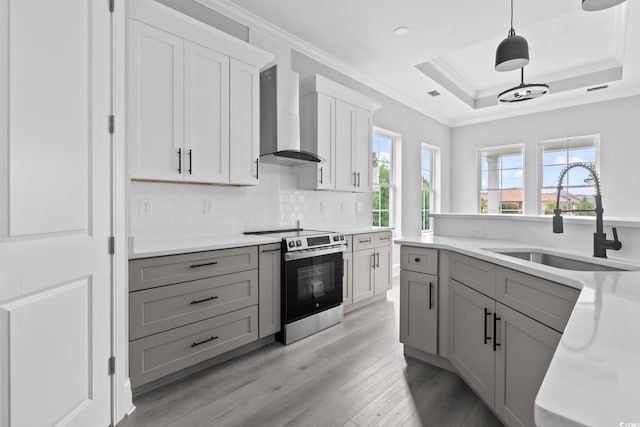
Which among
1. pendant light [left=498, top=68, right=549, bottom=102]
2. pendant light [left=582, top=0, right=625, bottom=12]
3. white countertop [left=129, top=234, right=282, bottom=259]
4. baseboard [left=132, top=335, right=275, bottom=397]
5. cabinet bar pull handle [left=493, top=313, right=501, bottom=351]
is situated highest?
pendant light [left=582, top=0, right=625, bottom=12]

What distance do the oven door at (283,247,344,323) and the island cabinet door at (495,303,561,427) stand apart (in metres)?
1.57

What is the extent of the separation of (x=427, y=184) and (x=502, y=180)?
154 cm

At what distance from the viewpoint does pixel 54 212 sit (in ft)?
4.47

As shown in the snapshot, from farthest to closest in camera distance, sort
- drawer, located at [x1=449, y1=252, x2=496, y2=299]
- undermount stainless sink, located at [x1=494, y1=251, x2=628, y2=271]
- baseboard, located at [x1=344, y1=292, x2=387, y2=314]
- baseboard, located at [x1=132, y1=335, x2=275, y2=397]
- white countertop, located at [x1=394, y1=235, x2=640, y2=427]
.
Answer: baseboard, located at [x1=344, y1=292, x2=387, y2=314], baseboard, located at [x1=132, y1=335, x2=275, y2=397], drawer, located at [x1=449, y1=252, x2=496, y2=299], undermount stainless sink, located at [x1=494, y1=251, x2=628, y2=271], white countertop, located at [x1=394, y1=235, x2=640, y2=427]

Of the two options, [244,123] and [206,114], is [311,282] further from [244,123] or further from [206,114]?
[206,114]

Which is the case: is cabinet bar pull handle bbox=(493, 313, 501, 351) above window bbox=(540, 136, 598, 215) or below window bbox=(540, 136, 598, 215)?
below

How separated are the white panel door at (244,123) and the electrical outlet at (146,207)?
25.0 inches

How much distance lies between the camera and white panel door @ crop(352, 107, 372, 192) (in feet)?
12.7

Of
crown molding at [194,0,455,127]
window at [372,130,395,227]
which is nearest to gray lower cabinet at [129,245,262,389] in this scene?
crown molding at [194,0,455,127]

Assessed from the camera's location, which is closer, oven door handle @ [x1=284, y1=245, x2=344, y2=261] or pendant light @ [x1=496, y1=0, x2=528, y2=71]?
pendant light @ [x1=496, y1=0, x2=528, y2=71]

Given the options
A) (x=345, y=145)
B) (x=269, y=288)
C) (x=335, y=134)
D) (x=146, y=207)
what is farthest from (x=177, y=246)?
(x=345, y=145)

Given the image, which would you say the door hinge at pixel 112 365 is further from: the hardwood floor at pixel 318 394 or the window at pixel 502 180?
the window at pixel 502 180

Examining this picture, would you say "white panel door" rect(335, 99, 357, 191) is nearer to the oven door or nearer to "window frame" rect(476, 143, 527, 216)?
the oven door

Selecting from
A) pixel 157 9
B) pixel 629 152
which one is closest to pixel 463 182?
pixel 629 152
